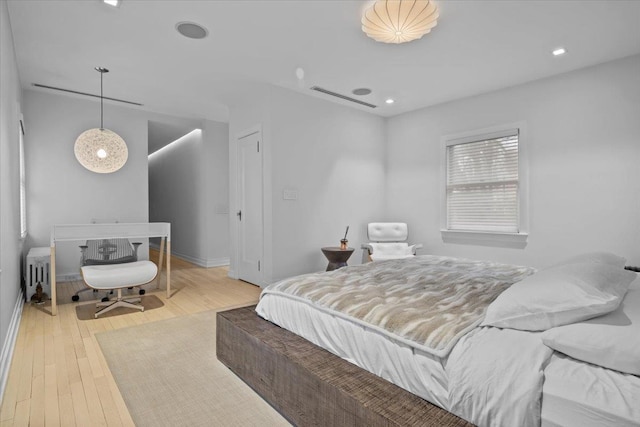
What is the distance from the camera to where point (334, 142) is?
16.4 feet

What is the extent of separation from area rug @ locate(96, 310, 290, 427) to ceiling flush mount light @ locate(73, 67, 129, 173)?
2793mm

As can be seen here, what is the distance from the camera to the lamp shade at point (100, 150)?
4.60 meters

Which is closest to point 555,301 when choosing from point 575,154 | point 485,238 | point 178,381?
point 178,381

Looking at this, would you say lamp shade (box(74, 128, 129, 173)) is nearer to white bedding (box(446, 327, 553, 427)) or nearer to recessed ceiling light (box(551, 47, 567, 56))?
white bedding (box(446, 327, 553, 427))

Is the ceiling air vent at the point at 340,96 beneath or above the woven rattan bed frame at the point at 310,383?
above

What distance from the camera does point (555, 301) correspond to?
3.92ft

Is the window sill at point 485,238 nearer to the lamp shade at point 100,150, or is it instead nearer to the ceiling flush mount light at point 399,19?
the ceiling flush mount light at point 399,19

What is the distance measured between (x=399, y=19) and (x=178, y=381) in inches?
113

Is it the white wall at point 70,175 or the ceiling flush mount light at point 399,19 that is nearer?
the ceiling flush mount light at point 399,19

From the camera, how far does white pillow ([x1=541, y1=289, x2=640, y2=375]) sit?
3.18 ft

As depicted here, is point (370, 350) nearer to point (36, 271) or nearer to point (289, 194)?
point (289, 194)

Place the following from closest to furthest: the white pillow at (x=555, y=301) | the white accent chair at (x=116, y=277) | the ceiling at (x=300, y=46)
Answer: the white pillow at (x=555, y=301) → the ceiling at (x=300, y=46) → the white accent chair at (x=116, y=277)

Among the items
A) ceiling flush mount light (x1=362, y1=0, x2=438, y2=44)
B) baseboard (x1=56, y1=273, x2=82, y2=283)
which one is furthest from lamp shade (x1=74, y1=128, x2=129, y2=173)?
ceiling flush mount light (x1=362, y1=0, x2=438, y2=44)

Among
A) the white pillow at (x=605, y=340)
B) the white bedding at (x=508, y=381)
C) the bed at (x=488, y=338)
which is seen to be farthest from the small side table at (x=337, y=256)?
the white pillow at (x=605, y=340)
